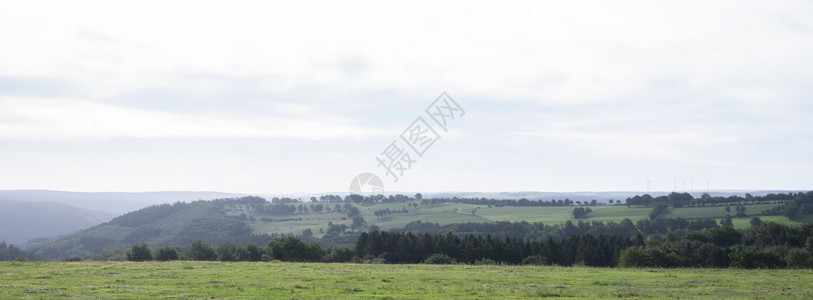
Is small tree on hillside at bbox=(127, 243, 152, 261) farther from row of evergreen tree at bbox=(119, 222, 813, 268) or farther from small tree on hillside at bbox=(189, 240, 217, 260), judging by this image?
small tree on hillside at bbox=(189, 240, 217, 260)

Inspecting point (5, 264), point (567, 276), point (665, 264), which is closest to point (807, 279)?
point (567, 276)

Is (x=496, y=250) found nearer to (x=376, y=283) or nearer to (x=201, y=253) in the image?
(x=201, y=253)

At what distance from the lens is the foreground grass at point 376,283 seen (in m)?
27.7

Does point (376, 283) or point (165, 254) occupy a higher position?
point (376, 283)

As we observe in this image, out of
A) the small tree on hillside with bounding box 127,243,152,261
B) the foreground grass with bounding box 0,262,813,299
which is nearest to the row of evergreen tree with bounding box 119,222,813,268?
the small tree on hillside with bounding box 127,243,152,261

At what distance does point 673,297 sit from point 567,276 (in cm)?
1218

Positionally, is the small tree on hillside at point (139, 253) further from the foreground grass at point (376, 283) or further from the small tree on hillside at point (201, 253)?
the foreground grass at point (376, 283)

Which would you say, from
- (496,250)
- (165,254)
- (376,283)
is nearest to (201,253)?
(165,254)

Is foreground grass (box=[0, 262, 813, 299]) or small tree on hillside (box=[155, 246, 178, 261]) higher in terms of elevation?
foreground grass (box=[0, 262, 813, 299])

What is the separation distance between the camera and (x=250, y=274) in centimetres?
3806

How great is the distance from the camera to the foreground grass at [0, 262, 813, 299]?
2769 cm

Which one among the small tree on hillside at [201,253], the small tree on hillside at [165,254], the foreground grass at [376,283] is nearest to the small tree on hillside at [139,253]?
the small tree on hillside at [165,254]

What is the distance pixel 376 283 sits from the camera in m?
33.2

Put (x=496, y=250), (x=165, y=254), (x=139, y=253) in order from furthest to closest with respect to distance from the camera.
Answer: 1. (x=496, y=250)
2. (x=165, y=254)
3. (x=139, y=253)
